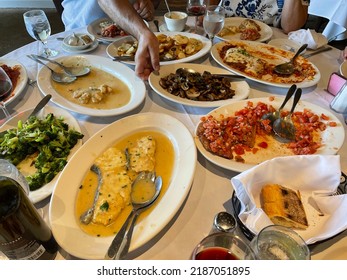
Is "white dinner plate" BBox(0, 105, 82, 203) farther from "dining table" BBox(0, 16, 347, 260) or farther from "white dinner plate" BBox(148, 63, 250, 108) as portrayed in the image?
"white dinner plate" BBox(148, 63, 250, 108)

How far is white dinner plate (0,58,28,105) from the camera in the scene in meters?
1.79

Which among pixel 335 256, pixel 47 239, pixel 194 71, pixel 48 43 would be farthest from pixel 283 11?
pixel 47 239

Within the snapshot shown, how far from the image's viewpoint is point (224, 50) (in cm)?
232

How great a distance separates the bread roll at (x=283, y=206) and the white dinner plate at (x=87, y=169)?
0.34m

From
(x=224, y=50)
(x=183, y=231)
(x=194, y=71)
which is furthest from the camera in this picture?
(x=224, y=50)

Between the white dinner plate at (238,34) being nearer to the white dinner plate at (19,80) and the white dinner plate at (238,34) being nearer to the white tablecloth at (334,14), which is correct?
the white tablecloth at (334,14)

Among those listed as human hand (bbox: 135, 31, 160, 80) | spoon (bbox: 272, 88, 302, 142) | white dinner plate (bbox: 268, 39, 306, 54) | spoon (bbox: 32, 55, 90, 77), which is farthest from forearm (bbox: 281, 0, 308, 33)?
spoon (bbox: 32, 55, 90, 77)

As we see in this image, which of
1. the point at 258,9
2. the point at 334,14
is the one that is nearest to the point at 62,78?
the point at 258,9

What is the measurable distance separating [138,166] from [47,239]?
0.51 metres

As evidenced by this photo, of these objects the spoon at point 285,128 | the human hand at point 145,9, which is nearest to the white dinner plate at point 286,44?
the spoon at point 285,128

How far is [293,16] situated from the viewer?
259cm

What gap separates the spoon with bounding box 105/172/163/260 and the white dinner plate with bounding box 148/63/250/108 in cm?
63

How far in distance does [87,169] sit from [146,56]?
1007 mm
